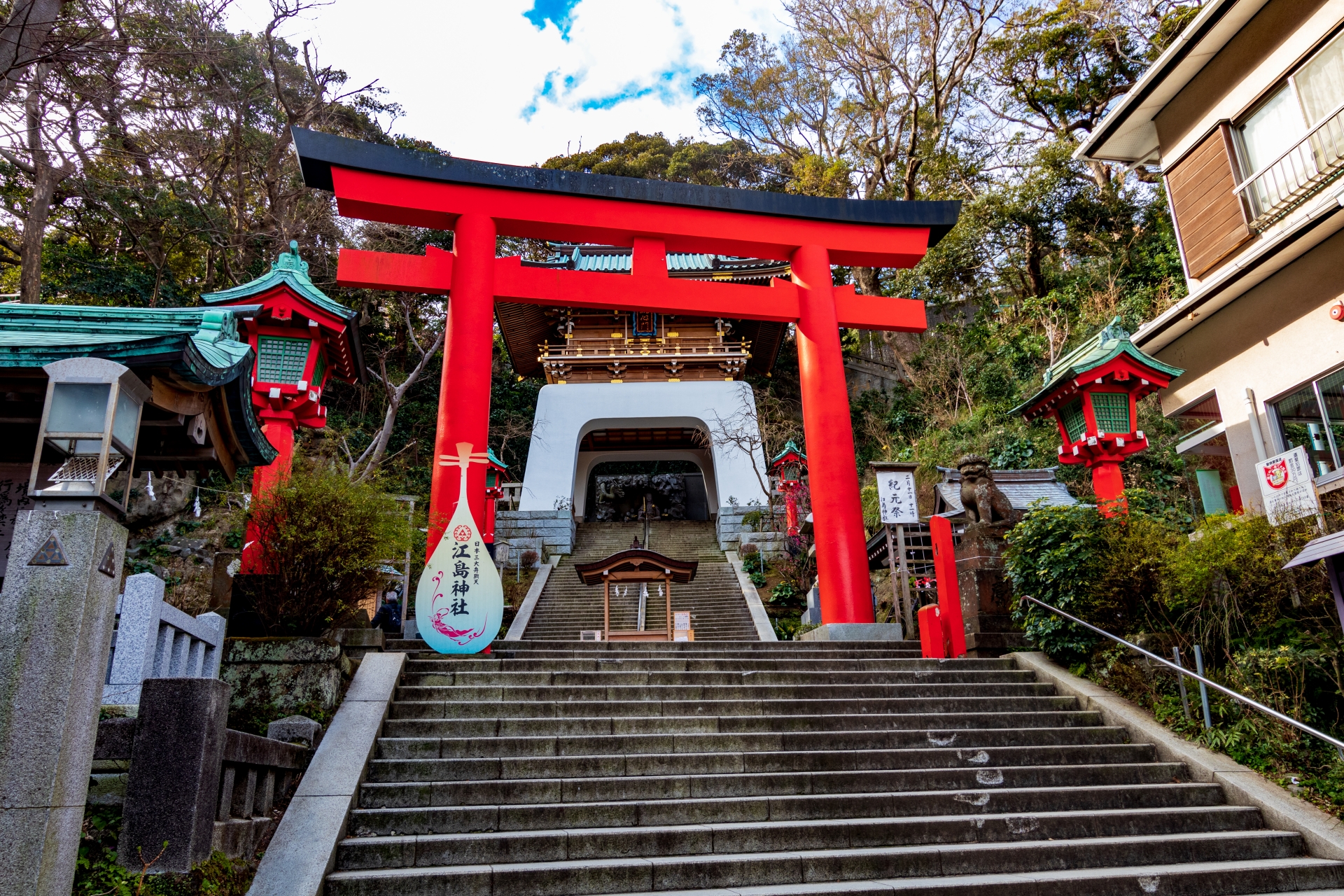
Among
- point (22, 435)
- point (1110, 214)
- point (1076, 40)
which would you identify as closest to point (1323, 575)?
point (22, 435)

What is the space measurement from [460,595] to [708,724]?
8.46 feet

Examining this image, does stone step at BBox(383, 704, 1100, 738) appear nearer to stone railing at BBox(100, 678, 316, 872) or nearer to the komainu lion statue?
stone railing at BBox(100, 678, 316, 872)

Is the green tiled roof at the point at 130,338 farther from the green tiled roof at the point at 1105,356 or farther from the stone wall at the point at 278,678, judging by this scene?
the green tiled roof at the point at 1105,356

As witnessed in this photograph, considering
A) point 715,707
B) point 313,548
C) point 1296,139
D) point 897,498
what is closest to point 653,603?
point 897,498

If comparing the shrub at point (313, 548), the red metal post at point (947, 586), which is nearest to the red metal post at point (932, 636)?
the red metal post at point (947, 586)

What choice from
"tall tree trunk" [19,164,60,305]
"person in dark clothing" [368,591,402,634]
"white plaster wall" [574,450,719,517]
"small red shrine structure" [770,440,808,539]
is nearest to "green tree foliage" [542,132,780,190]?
"white plaster wall" [574,450,719,517]

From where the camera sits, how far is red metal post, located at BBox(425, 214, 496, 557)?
830cm

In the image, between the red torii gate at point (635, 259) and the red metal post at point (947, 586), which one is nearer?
the red metal post at point (947, 586)

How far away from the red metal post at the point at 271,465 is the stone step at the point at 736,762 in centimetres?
287

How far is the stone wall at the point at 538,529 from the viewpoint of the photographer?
17.2m

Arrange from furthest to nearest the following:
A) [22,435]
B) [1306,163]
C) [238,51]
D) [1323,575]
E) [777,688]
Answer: [238,51], [1306,163], [777,688], [1323,575], [22,435]

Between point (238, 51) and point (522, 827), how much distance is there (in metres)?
18.9

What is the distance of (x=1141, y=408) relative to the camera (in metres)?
14.8

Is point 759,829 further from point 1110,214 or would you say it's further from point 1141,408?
point 1110,214
